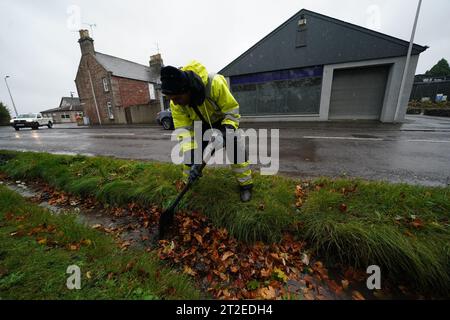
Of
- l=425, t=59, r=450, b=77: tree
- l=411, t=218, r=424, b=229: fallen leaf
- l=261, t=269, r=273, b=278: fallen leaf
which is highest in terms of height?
l=425, t=59, r=450, b=77: tree

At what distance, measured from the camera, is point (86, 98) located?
23.7m

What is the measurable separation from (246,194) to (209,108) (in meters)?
1.20

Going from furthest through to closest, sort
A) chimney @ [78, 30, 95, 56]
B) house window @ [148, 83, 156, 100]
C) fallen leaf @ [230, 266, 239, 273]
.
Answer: house window @ [148, 83, 156, 100] → chimney @ [78, 30, 95, 56] → fallen leaf @ [230, 266, 239, 273]

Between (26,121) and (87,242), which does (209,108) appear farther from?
(26,121)

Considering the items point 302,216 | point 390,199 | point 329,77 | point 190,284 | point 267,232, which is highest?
point 329,77

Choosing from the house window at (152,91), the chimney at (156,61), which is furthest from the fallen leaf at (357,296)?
the chimney at (156,61)

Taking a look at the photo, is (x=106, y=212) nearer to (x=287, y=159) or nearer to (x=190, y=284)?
(x=190, y=284)

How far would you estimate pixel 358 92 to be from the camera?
1170cm

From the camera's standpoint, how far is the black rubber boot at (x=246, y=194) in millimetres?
2348

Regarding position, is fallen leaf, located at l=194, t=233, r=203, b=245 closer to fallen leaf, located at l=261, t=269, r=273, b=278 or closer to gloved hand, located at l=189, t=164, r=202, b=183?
gloved hand, located at l=189, t=164, r=202, b=183

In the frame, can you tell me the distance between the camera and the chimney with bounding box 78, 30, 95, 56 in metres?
21.3

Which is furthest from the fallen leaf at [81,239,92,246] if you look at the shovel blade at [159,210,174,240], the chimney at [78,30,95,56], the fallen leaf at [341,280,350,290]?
the chimney at [78,30,95,56]
